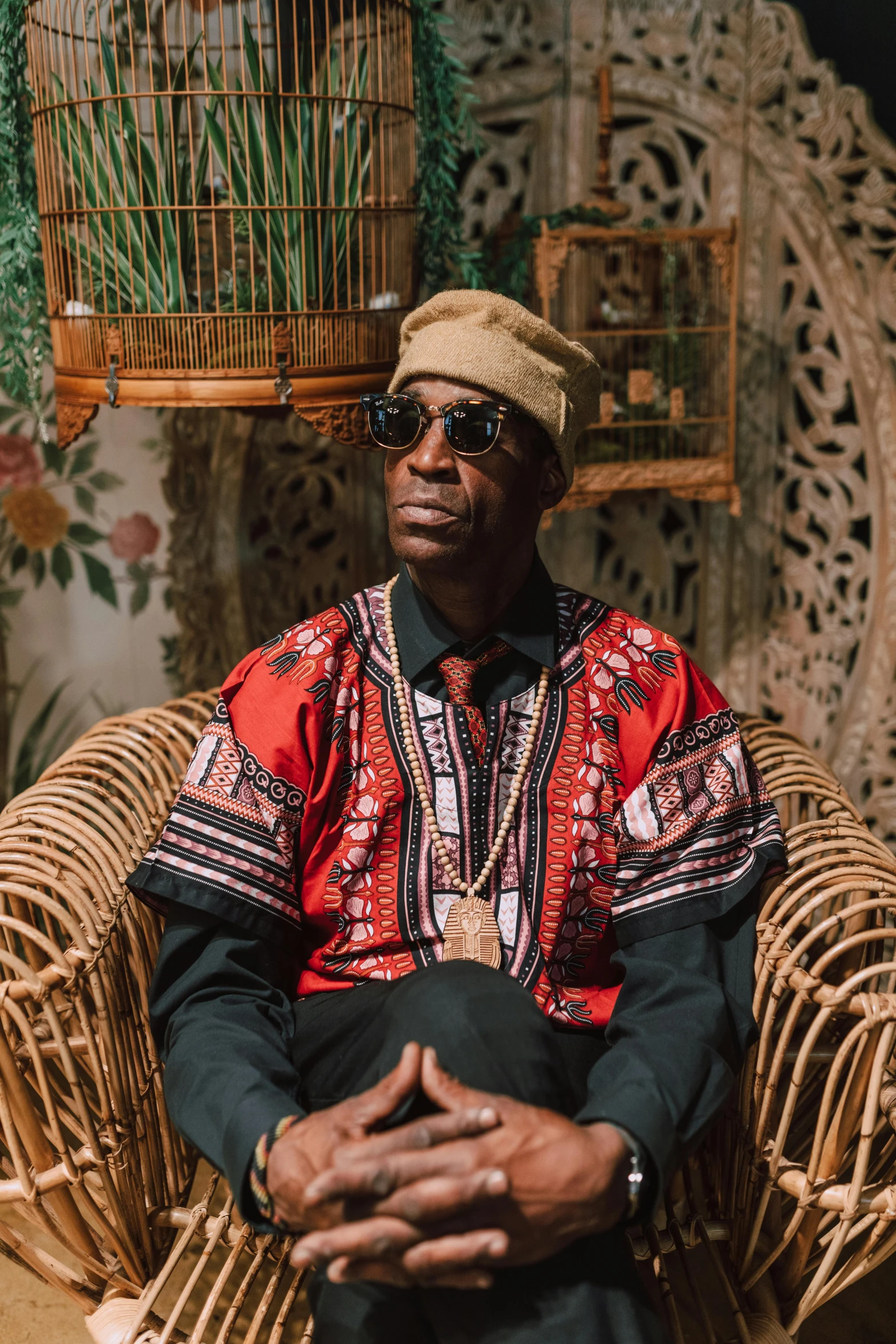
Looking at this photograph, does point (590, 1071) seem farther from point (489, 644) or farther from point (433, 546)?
point (433, 546)

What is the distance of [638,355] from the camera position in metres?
2.67

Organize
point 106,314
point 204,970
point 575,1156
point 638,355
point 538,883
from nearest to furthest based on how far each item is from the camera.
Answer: point 575,1156 → point 204,970 → point 538,883 → point 106,314 → point 638,355

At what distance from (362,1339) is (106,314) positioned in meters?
1.52

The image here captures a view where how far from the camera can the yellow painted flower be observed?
2898 mm

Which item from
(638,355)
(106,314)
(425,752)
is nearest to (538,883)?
(425,752)

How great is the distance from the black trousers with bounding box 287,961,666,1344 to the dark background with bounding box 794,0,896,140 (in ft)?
7.16

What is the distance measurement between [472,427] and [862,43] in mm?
1710

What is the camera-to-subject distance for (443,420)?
4.88ft

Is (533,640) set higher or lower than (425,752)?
higher

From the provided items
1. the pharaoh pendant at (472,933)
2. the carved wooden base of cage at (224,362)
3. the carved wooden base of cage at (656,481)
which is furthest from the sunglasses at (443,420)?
the carved wooden base of cage at (656,481)

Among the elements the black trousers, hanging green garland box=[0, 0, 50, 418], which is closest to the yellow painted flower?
hanging green garland box=[0, 0, 50, 418]

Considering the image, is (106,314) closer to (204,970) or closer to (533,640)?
(533,640)

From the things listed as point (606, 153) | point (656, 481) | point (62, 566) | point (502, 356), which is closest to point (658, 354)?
point (656, 481)

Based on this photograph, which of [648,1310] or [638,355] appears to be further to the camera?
[638,355]
